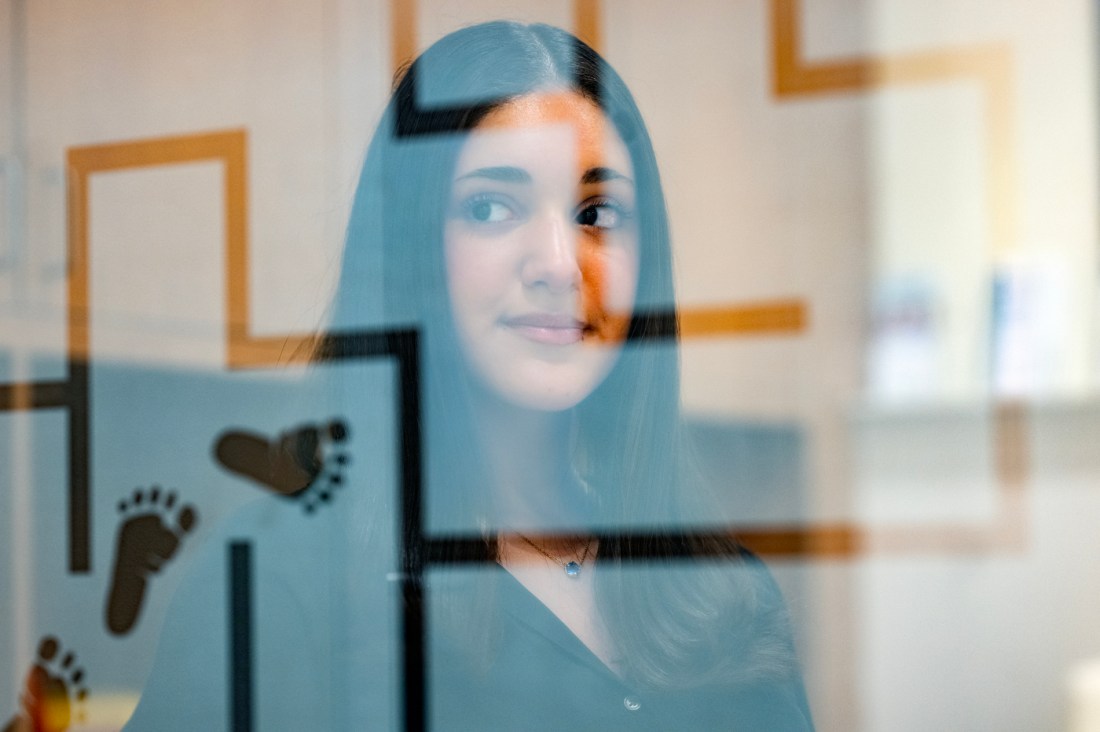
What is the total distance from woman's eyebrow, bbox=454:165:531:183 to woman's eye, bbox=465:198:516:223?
0.02 metres

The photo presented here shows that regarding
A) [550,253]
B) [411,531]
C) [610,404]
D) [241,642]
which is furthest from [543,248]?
[241,642]

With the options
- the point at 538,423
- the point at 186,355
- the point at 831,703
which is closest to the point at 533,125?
the point at 538,423

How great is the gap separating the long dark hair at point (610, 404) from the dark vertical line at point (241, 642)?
0.16m

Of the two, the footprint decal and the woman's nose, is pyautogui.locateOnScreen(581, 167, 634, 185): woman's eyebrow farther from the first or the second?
the footprint decal

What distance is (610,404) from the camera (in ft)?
2.85

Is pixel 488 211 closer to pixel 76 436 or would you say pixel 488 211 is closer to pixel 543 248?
pixel 543 248

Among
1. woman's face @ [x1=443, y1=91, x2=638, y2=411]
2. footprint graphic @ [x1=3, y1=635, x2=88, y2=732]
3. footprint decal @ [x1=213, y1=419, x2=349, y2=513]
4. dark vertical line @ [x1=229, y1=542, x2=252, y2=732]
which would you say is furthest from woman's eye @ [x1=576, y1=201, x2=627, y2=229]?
footprint graphic @ [x1=3, y1=635, x2=88, y2=732]

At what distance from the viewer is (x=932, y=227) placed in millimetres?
869

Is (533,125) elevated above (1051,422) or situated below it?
above

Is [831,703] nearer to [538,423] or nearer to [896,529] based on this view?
[896,529]

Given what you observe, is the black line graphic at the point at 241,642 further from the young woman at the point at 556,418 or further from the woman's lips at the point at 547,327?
the woman's lips at the point at 547,327

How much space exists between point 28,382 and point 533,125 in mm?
464

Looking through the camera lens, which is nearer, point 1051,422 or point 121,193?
point 1051,422

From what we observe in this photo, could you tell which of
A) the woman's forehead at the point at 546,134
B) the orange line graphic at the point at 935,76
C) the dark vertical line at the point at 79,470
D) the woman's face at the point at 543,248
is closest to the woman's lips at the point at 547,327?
the woman's face at the point at 543,248
